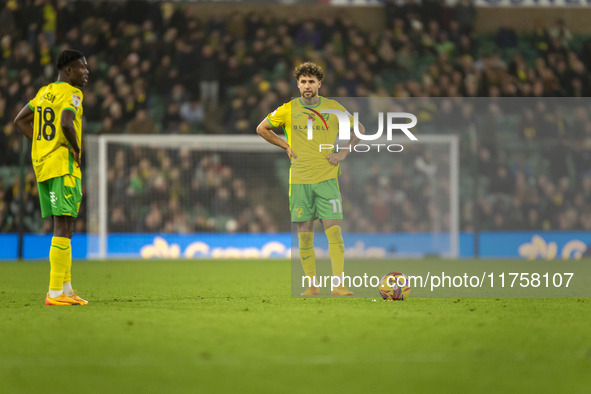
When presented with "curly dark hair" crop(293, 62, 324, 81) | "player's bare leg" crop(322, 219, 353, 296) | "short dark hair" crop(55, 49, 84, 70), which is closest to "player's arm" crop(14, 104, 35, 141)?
"short dark hair" crop(55, 49, 84, 70)

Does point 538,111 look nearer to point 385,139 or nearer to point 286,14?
point 385,139

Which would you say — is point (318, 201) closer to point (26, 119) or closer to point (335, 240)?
point (335, 240)

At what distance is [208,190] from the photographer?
1512 centimetres

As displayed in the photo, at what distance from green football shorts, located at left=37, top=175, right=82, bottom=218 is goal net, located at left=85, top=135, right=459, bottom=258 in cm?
806

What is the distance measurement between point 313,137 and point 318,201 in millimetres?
517

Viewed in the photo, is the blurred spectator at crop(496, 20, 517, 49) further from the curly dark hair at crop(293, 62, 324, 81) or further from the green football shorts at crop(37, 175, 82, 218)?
the green football shorts at crop(37, 175, 82, 218)

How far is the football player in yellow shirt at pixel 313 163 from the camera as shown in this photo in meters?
6.83

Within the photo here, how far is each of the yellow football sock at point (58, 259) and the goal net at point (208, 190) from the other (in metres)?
7.99

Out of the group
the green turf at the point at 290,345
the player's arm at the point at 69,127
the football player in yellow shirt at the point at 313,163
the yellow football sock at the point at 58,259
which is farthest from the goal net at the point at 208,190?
the player's arm at the point at 69,127

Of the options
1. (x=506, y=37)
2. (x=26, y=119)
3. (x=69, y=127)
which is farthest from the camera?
(x=506, y=37)

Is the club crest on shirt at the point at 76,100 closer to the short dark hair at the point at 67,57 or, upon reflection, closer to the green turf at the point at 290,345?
the short dark hair at the point at 67,57

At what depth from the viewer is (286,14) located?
19297 millimetres

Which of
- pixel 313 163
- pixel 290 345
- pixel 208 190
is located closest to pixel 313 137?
pixel 313 163

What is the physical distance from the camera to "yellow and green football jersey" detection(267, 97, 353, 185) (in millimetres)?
6832
